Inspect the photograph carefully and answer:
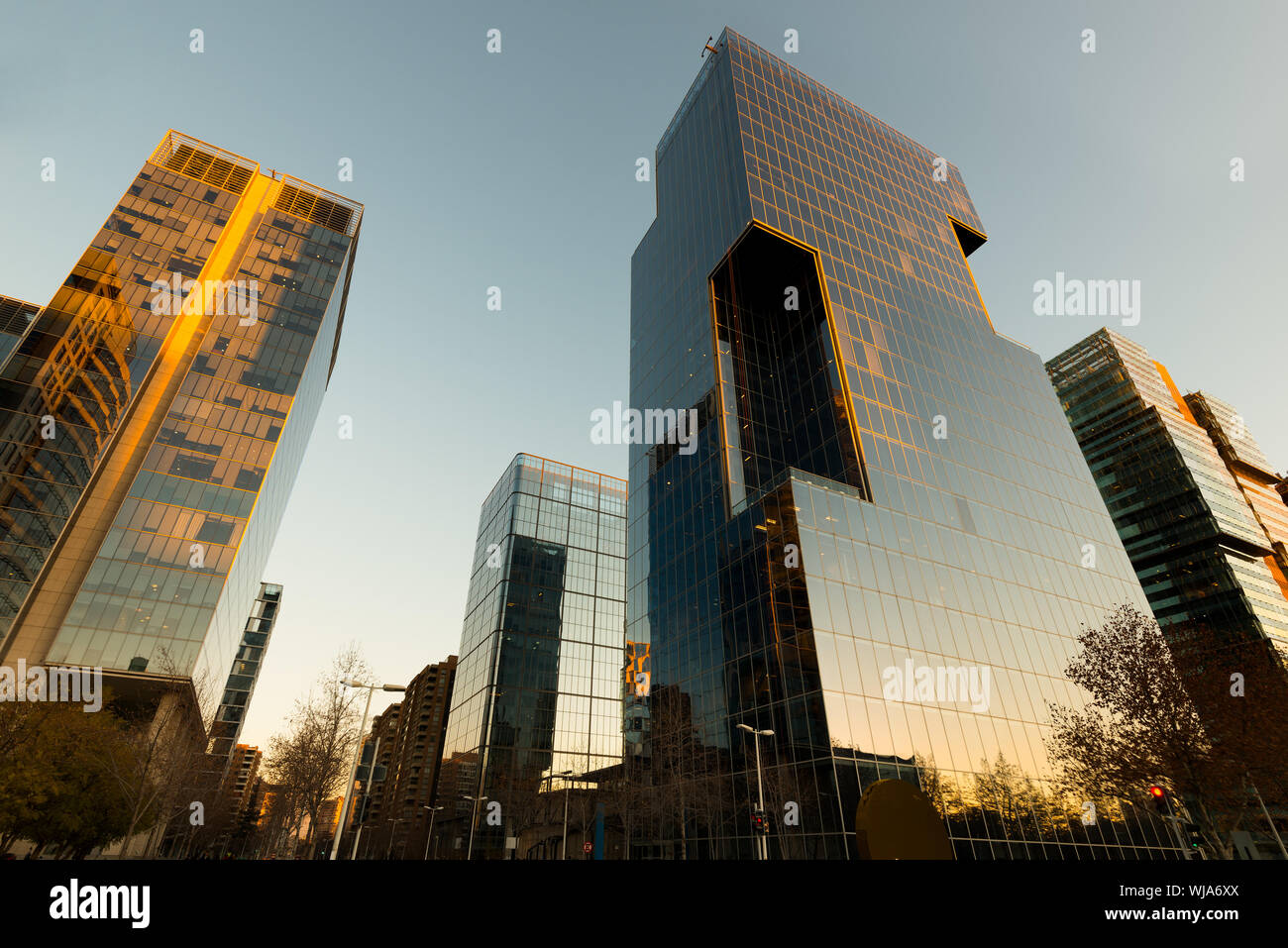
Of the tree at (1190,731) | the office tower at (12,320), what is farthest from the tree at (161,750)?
the tree at (1190,731)

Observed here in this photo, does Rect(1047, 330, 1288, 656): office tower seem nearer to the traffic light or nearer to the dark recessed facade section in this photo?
the dark recessed facade section

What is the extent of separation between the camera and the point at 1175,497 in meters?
104

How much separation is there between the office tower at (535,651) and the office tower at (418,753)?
1678 inches

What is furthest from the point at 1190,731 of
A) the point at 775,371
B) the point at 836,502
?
the point at 775,371

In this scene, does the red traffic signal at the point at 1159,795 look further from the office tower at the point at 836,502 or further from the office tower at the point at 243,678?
the office tower at the point at 243,678

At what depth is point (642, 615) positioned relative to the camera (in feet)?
181

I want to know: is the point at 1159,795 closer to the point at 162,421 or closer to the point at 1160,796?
the point at 1160,796

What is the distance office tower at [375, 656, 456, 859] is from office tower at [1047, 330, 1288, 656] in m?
133

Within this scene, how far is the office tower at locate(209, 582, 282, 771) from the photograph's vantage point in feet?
337

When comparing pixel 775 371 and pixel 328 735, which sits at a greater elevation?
pixel 775 371

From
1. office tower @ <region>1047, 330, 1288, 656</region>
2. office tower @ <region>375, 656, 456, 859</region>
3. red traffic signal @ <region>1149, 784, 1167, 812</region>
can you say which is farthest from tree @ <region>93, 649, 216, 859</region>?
office tower @ <region>1047, 330, 1288, 656</region>

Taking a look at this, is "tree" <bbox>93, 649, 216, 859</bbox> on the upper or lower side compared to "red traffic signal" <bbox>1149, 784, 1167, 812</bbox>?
upper

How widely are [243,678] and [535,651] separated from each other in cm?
7566

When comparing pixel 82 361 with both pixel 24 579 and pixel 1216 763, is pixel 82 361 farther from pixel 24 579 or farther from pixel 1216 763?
pixel 1216 763
